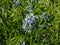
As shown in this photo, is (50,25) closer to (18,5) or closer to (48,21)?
(48,21)

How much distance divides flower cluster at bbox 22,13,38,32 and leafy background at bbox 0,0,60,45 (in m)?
0.05

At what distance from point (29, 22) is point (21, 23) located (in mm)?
158

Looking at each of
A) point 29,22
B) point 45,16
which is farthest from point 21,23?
point 45,16

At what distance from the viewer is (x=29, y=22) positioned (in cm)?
312

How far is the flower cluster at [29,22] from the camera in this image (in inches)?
123

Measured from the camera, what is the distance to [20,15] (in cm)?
322

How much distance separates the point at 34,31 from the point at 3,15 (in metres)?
0.46

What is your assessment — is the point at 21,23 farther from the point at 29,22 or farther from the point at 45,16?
the point at 45,16

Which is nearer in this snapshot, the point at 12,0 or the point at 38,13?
the point at 38,13

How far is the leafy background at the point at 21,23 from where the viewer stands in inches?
122

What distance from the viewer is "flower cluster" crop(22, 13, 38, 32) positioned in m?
3.11

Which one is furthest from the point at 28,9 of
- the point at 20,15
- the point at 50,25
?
the point at 50,25

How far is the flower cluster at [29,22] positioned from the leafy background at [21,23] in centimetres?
5

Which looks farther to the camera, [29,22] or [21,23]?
[21,23]
